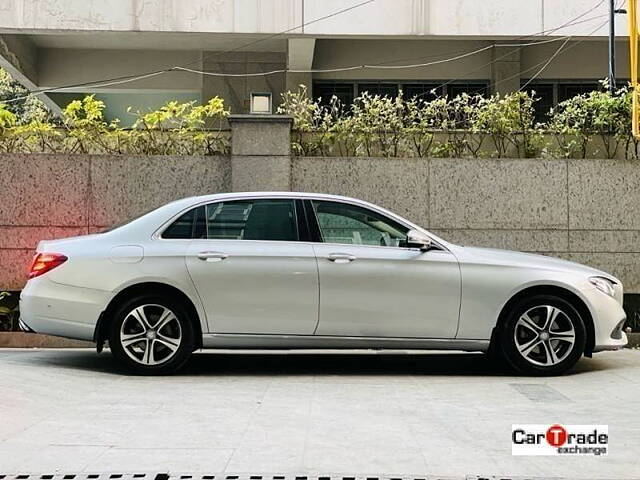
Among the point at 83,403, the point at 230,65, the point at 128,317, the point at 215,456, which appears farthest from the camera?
the point at 230,65

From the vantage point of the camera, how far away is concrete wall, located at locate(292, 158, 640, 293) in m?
10.9

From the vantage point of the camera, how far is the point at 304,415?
19.3 ft

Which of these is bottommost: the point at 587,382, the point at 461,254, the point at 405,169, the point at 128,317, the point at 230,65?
the point at 587,382

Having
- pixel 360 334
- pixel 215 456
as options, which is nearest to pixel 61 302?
pixel 360 334

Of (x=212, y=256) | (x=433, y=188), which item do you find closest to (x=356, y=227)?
(x=212, y=256)

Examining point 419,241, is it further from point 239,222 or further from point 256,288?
point 239,222

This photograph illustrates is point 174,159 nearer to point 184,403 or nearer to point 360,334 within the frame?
point 360,334

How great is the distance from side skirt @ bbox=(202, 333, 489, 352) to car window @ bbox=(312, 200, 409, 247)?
0.82 meters

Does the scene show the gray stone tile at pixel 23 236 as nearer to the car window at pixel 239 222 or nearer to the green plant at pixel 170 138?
the green plant at pixel 170 138

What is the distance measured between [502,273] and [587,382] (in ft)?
3.74

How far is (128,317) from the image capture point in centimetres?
745

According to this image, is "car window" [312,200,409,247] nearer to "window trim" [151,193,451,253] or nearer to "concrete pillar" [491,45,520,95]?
"window trim" [151,193,451,253]

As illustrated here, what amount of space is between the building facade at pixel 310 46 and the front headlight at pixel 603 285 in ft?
35.8

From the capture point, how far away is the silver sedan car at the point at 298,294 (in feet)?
24.5
